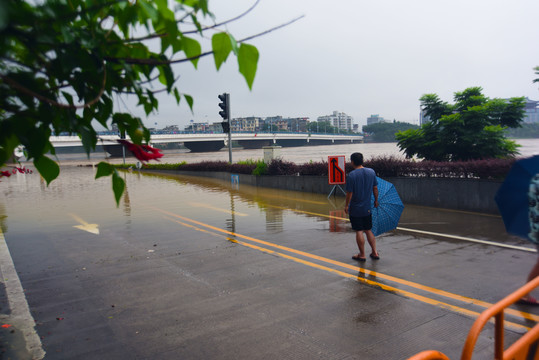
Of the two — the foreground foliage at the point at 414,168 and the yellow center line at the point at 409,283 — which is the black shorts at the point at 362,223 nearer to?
the yellow center line at the point at 409,283

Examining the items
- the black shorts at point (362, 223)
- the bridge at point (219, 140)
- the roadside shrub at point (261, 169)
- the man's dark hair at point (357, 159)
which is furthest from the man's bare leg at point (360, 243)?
the bridge at point (219, 140)

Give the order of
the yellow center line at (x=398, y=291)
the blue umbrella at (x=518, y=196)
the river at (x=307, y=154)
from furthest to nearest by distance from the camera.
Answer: the river at (x=307, y=154) < the blue umbrella at (x=518, y=196) < the yellow center line at (x=398, y=291)

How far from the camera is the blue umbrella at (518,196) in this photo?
5.00 m

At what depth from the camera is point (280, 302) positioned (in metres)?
5.43

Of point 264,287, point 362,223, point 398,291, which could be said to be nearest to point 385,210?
point 362,223

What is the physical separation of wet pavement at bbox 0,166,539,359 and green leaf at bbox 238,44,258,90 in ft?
10.2

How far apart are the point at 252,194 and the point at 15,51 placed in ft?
54.3

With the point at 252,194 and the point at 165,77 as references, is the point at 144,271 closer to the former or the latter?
the point at 165,77

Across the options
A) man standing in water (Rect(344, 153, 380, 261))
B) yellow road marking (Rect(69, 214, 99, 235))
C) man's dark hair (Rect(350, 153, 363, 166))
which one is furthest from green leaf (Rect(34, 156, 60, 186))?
yellow road marking (Rect(69, 214, 99, 235))

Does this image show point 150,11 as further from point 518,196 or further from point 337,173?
point 337,173

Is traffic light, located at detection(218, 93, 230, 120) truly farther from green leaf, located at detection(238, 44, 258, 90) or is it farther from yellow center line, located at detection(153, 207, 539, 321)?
green leaf, located at detection(238, 44, 258, 90)

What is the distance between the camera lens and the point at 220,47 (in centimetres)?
185

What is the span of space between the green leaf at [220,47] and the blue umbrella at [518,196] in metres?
4.53

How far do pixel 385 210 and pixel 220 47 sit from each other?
19.9 feet
